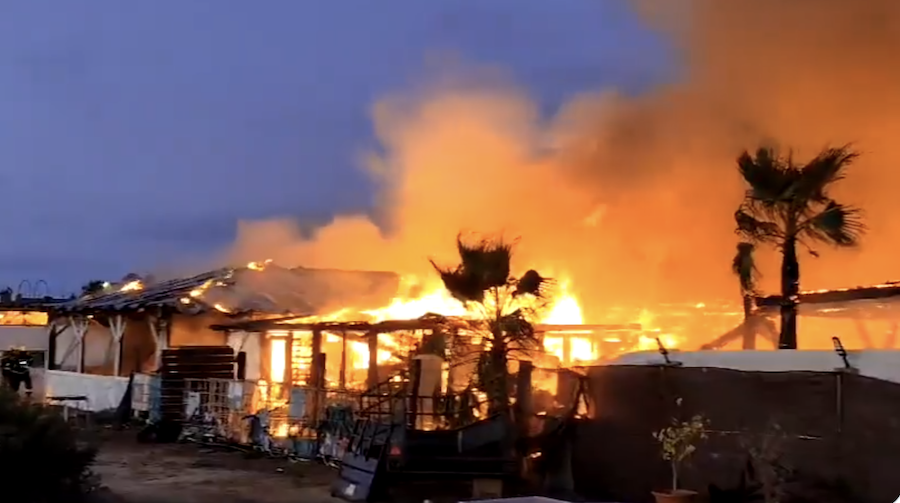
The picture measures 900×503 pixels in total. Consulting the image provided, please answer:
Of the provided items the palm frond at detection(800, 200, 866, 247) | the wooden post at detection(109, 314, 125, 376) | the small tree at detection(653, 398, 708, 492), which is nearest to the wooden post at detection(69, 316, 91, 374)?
the wooden post at detection(109, 314, 125, 376)

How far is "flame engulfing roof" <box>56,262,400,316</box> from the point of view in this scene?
25172 millimetres

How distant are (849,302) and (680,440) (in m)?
6.67

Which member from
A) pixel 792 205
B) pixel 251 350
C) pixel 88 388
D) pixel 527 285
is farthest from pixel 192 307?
pixel 792 205

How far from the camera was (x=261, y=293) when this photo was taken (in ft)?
86.7

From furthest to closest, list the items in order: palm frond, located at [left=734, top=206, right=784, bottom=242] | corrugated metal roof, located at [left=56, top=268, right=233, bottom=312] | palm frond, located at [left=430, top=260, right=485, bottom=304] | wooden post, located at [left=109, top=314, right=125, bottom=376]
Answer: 1. wooden post, located at [left=109, top=314, right=125, bottom=376]
2. corrugated metal roof, located at [left=56, top=268, right=233, bottom=312]
3. palm frond, located at [left=430, top=260, right=485, bottom=304]
4. palm frond, located at [left=734, top=206, right=784, bottom=242]

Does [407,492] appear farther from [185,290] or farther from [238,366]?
[185,290]

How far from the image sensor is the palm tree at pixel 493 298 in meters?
15.1

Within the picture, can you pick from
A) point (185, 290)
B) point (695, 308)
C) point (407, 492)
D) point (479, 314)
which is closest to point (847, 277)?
point (695, 308)

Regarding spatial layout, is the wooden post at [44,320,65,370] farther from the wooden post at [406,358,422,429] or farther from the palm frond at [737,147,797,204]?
the palm frond at [737,147,797,204]

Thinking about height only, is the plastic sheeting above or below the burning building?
below

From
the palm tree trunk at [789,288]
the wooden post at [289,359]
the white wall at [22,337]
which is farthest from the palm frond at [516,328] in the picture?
the white wall at [22,337]

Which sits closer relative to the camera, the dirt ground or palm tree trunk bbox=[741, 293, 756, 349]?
the dirt ground

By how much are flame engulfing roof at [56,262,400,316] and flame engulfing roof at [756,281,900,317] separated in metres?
10.5

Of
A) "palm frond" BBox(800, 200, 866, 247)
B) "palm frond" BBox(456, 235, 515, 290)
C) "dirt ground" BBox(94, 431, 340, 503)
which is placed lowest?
"dirt ground" BBox(94, 431, 340, 503)
